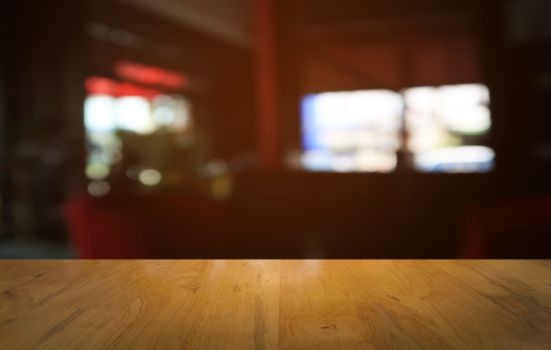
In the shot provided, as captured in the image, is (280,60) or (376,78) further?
(376,78)

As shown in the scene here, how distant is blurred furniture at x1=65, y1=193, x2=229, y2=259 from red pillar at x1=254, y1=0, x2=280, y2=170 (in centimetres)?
160

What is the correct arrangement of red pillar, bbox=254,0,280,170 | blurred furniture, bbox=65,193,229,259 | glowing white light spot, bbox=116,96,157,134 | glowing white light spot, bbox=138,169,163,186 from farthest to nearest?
glowing white light spot, bbox=116,96,157,134, glowing white light spot, bbox=138,169,163,186, red pillar, bbox=254,0,280,170, blurred furniture, bbox=65,193,229,259

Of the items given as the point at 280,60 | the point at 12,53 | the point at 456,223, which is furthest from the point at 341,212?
the point at 12,53

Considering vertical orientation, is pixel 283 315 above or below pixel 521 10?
below

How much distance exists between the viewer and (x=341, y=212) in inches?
152

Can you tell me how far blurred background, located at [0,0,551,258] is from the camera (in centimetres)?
387

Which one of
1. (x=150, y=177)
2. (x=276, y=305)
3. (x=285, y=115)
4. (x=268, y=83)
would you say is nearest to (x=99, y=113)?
(x=150, y=177)

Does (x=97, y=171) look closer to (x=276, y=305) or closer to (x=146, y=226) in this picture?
(x=146, y=226)

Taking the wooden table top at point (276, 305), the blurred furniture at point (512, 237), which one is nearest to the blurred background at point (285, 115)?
the blurred furniture at point (512, 237)

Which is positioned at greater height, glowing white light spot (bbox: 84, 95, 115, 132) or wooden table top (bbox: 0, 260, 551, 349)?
glowing white light spot (bbox: 84, 95, 115, 132)

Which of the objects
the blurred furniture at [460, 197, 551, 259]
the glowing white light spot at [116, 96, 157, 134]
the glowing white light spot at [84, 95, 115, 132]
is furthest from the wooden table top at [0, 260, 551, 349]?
the glowing white light spot at [116, 96, 157, 134]

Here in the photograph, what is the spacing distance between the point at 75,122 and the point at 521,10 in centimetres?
457

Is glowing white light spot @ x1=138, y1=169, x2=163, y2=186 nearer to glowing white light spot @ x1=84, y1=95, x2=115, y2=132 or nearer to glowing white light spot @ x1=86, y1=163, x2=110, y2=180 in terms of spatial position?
glowing white light spot @ x1=86, y1=163, x2=110, y2=180

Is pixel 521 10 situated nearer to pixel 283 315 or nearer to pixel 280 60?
pixel 280 60
